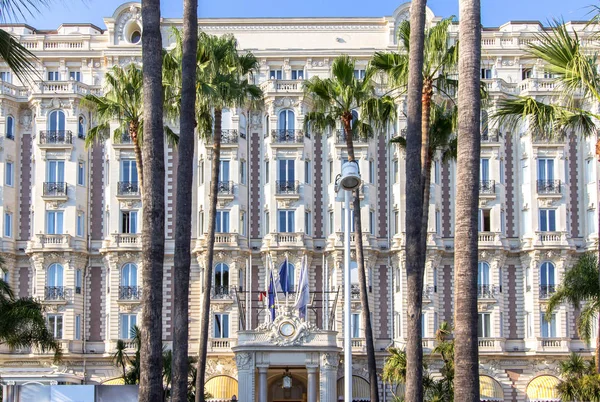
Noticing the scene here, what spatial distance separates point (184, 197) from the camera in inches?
1105

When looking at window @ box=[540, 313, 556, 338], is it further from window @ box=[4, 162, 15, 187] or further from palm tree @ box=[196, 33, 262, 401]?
window @ box=[4, 162, 15, 187]

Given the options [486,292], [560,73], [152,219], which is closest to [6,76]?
[486,292]

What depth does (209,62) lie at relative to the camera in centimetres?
4528

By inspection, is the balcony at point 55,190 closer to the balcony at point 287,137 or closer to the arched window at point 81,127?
the arched window at point 81,127

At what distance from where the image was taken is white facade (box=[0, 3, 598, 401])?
63938 mm

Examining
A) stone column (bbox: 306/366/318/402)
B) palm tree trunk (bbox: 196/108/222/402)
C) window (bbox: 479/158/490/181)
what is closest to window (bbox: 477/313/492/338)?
window (bbox: 479/158/490/181)

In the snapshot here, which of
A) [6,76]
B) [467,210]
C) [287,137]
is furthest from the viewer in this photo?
[6,76]

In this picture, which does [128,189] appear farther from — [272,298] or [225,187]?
[272,298]

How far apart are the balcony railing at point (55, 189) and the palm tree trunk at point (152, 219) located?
41814mm

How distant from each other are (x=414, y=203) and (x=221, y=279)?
A: 36.6 metres

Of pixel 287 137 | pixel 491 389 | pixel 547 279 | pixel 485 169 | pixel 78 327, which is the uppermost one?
pixel 287 137

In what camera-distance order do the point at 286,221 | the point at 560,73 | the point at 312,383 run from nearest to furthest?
the point at 560,73
the point at 312,383
the point at 286,221

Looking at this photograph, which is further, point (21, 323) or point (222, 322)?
point (222, 322)

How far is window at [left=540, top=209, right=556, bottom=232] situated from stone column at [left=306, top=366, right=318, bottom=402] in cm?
1656
